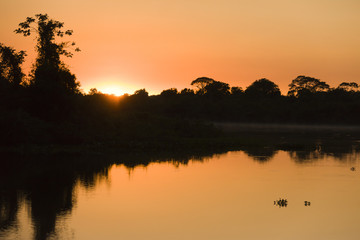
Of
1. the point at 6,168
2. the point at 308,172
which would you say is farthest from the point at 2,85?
the point at 308,172

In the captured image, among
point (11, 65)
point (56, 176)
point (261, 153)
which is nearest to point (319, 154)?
point (261, 153)

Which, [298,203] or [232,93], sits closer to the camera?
[298,203]

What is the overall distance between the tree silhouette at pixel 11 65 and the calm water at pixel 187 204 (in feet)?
103

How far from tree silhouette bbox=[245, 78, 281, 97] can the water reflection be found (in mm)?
98185

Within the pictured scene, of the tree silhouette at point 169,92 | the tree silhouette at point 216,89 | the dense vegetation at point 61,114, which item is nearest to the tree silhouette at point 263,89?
the tree silhouette at point 216,89

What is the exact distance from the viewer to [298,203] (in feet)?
79.4

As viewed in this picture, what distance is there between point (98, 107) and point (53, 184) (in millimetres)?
32099

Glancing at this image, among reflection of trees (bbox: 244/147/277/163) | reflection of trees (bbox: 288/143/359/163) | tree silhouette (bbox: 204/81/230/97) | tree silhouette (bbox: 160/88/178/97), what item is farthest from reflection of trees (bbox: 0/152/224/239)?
tree silhouette (bbox: 204/81/230/97)

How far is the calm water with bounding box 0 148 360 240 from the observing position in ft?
62.0

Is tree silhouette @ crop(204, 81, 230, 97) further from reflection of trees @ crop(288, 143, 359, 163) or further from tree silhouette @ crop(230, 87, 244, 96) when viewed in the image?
reflection of trees @ crop(288, 143, 359, 163)

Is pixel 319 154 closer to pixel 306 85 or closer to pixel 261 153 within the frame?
pixel 261 153

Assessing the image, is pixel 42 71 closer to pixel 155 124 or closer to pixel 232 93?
pixel 155 124

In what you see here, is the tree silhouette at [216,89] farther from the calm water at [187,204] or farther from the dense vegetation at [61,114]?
the calm water at [187,204]

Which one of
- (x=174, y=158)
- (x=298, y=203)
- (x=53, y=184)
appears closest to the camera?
(x=298, y=203)
